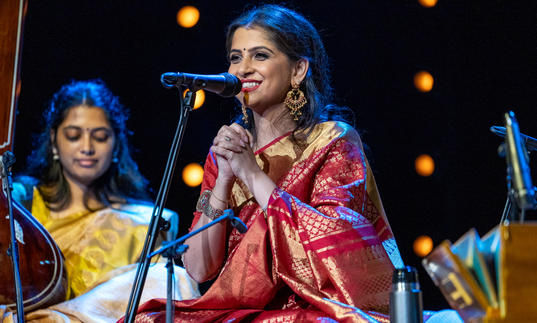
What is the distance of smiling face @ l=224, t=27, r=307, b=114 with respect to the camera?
2594 millimetres

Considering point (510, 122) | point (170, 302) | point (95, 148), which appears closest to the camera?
point (510, 122)

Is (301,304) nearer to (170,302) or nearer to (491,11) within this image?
(170,302)

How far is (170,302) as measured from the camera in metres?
1.71

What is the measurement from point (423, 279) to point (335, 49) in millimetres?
1299

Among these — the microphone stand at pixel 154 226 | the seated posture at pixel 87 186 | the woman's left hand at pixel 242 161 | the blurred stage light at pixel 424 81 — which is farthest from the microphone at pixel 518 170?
the seated posture at pixel 87 186

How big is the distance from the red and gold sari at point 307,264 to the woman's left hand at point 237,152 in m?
0.13

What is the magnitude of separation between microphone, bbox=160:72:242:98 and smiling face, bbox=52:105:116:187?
2.02m

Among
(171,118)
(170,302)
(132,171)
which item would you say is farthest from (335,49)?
(170,302)

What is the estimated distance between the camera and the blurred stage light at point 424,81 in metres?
3.65

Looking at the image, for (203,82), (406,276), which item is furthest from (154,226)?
(406,276)

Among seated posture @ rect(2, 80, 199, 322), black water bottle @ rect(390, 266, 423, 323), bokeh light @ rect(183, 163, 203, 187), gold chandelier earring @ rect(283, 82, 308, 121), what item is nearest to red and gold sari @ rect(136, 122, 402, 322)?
gold chandelier earring @ rect(283, 82, 308, 121)

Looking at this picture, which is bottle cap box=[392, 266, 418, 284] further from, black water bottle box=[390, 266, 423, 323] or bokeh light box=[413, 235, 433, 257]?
bokeh light box=[413, 235, 433, 257]

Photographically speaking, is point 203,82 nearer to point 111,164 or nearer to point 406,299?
point 406,299

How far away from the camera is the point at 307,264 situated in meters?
2.19
